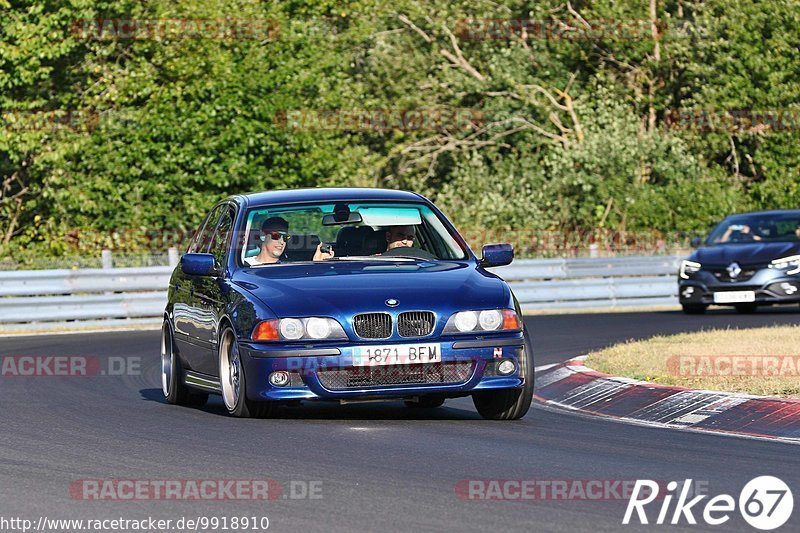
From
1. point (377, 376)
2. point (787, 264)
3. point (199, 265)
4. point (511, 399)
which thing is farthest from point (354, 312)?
point (787, 264)

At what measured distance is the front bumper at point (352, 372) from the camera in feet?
34.7

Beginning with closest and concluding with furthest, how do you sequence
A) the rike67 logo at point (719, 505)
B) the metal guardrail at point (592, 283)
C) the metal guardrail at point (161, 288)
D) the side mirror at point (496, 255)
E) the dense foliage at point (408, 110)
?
1. the rike67 logo at point (719, 505)
2. the side mirror at point (496, 255)
3. the metal guardrail at point (161, 288)
4. the metal guardrail at point (592, 283)
5. the dense foliage at point (408, 110)

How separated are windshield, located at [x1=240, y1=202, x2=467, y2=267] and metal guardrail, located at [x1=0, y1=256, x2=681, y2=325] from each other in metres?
14.8

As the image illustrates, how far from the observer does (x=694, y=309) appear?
85.3 ft

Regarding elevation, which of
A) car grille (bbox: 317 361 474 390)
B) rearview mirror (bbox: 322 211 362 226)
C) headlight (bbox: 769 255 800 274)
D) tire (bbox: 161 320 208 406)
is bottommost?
headlight (bbox: 769 255 800 274)

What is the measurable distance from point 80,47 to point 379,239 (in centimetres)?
2477

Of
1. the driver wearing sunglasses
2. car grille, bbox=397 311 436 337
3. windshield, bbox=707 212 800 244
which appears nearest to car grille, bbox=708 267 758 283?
windshield, bbox=707 212 800 244

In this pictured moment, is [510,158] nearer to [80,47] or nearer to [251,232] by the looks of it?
[80,47]

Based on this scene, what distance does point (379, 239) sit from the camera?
12.0 m

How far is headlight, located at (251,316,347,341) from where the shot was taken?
34.7 feet
